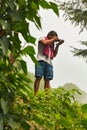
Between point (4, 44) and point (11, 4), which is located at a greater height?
point (11, 4)

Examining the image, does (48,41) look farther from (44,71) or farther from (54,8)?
(54,8)

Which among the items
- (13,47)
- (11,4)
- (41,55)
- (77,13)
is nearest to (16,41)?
(13,47)

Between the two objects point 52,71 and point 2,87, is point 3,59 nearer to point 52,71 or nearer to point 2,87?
point 2,87

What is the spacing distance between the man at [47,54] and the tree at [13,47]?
5421 millimetres

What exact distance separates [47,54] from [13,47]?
5654mm

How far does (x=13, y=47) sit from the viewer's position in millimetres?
2320

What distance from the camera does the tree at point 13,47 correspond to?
224 cm

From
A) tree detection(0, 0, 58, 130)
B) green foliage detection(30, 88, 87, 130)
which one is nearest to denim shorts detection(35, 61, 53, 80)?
green foliage detection(30, 88, 87, 130)

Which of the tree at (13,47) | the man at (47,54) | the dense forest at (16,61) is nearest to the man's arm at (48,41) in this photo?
the man at (47,54)

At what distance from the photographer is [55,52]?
8125 mm

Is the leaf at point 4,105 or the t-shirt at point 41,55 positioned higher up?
the t-shirt at point 41,55

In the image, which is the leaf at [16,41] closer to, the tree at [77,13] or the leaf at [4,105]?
the leaf at [4,105]

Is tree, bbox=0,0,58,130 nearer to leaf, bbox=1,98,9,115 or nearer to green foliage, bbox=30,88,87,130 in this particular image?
leaf, bbox=1,98,9,115

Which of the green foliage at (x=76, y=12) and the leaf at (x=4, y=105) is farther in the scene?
the green foliage at (x=76, y=12)
